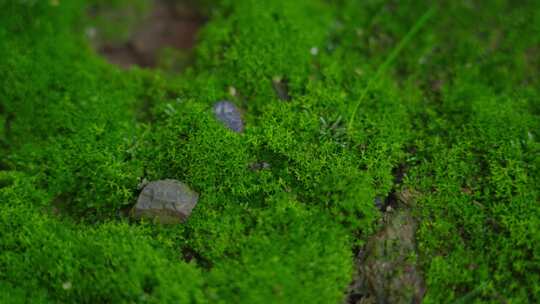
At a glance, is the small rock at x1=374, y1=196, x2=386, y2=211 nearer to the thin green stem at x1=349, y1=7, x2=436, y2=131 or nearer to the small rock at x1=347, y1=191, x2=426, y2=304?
the small rock at x1=347, y1=191, x2=426, y2=304

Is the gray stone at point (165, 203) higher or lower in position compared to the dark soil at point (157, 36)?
lower

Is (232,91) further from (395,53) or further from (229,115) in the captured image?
(395,53)

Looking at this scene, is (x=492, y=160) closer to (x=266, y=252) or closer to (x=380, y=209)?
(x=380, y=209)

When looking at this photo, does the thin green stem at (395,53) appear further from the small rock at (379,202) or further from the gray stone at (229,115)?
the gray stone at (229,115)

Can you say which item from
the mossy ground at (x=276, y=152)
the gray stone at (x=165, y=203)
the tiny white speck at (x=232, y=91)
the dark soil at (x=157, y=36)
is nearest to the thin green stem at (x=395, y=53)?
the mossy ground at (x=276, y=152)

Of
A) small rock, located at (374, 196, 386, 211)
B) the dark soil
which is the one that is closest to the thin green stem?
small rock, located at (374, 196, 386, 211)

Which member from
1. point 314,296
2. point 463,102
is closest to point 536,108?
point 463,102
